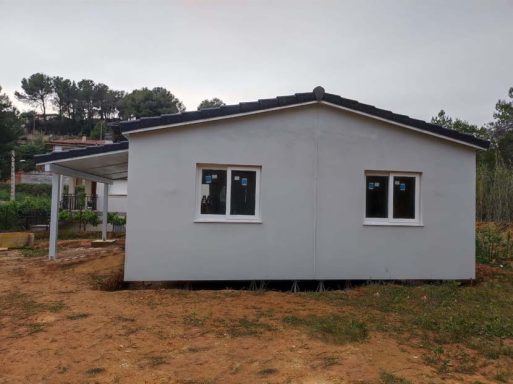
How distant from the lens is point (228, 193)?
9031 mm

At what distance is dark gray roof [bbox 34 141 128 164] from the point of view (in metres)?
9.73

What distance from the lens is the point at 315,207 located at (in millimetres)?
9172

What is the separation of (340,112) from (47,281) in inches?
287

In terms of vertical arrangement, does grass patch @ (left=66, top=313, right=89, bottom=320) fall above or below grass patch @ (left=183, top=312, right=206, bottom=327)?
below

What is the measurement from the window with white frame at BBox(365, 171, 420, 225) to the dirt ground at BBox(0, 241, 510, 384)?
8.55ft

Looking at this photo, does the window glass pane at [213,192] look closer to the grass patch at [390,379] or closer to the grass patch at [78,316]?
the grass patch at [78,316]

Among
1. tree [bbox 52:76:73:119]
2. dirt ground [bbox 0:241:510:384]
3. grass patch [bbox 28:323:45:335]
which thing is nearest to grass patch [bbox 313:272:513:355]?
dirt ground [bbox 0:241:510:384]

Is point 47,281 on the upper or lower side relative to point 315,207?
lower

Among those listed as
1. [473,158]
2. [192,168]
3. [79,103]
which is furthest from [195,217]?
[79,103]

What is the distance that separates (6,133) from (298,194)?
97.9 ft

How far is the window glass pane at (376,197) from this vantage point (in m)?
9.54

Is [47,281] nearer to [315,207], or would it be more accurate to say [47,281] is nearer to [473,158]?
[315,207]

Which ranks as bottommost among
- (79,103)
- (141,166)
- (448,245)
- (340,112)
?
(448,245)

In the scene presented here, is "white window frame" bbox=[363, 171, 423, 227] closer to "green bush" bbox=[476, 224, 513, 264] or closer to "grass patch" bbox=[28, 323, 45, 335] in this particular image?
"green bush" bbox=[476, 224, 513, 264]
